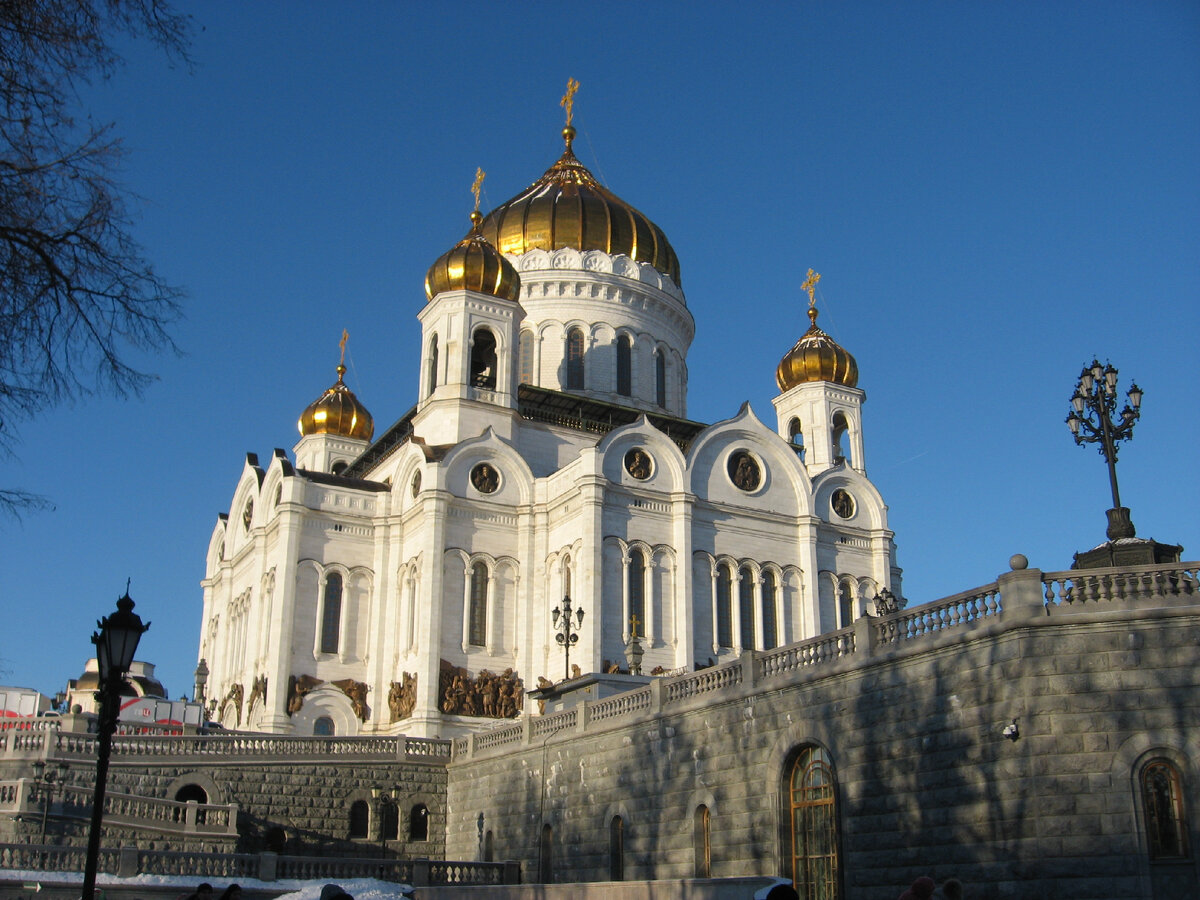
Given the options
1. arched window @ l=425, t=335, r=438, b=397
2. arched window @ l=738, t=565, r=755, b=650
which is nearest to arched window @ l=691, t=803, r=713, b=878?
arched window @ l=738, t=565, r=755, b=650

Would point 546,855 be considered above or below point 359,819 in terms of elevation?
below

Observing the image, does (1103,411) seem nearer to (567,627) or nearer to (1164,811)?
(1164,811)

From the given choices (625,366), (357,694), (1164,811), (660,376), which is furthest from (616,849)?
(660,376)

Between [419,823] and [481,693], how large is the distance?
581 cm

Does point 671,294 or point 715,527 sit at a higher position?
point 671,294

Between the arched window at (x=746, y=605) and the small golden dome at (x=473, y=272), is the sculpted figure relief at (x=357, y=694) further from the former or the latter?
the small golden dome at (x=473, y=272)

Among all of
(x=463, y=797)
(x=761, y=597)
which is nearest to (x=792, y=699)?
(x=463, y=797)

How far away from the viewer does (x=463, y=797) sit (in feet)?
98.2

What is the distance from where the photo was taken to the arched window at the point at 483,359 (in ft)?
136

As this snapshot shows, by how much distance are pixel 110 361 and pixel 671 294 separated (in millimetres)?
42275

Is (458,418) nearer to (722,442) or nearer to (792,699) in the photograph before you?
(722,442)

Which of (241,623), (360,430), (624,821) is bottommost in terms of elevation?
(624,821)

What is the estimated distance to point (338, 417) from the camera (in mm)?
50125

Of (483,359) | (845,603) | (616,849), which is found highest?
(483,359)
